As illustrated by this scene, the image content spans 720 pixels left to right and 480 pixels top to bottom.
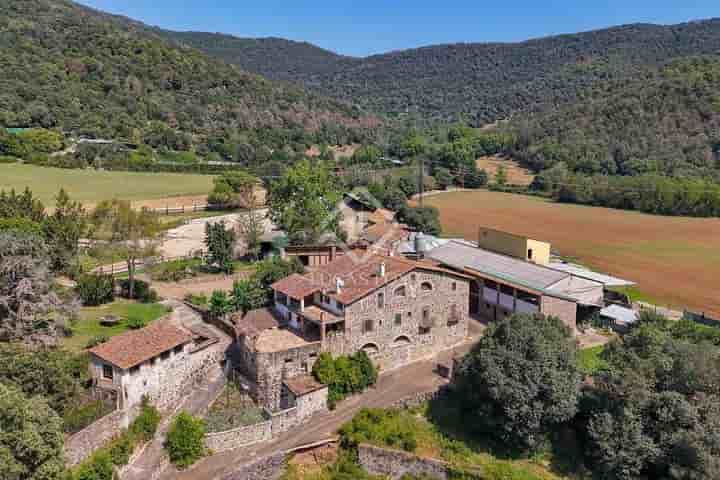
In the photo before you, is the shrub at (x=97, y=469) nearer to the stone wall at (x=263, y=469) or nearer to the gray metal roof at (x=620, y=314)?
the stone wall at (x=263, y=469)

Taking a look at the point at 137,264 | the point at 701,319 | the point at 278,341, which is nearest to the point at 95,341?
the point at 278,341

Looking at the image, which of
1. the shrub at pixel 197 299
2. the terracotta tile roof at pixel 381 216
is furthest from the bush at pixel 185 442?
the terracotta tile roof at pixel 381 216

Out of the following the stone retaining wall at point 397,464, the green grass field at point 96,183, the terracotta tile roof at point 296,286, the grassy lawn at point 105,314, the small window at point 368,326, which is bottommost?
the stone retaining wall at point 397,464

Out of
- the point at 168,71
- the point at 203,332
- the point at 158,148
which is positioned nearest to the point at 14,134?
the point at 158,148

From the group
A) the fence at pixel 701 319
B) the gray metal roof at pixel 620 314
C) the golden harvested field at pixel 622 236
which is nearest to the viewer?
the gray metal roof at pixel 620 314

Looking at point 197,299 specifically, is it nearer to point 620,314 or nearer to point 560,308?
point 560,308

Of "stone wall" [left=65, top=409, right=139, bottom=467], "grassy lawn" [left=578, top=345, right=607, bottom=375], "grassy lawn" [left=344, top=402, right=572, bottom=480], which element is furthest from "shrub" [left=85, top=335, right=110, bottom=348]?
"grassy lawn" [left=578, top=345, right=607, bottom=375]

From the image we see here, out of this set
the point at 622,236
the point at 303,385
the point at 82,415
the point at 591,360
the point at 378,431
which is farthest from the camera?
the point at 622,236

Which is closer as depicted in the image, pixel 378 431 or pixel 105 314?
pixel 378 431
